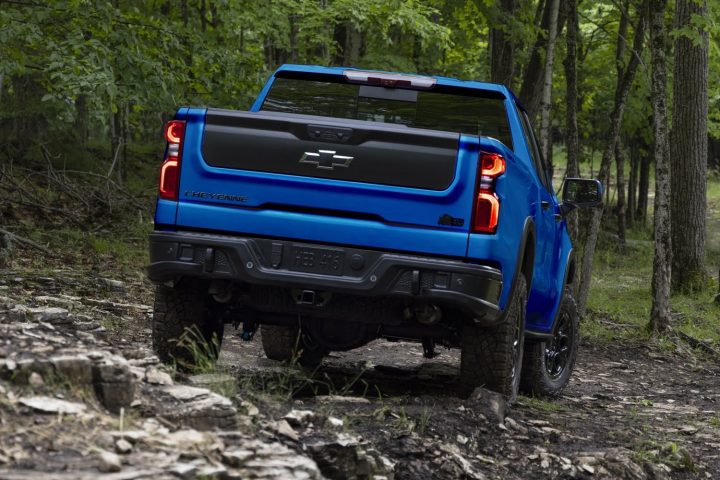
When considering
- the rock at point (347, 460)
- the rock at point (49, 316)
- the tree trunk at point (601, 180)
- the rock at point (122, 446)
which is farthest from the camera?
the tree trunk at point (601, 180)

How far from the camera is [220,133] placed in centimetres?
645

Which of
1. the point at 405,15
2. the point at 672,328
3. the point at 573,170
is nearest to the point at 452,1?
the point at 405,15

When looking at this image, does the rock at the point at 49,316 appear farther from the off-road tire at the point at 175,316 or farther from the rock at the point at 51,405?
the rock at the point at 51,405

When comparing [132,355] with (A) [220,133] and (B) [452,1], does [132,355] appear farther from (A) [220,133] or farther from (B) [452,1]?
(B) [452,1]

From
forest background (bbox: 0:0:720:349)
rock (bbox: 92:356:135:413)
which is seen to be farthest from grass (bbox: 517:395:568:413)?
forest background (bbox: 0:0:720:349)

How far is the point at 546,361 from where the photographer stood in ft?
29.2

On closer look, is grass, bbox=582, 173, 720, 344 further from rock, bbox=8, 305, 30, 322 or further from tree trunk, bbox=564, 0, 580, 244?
rock, bbox=8, 305, 30, 322

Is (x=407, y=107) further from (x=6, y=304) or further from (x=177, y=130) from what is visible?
(x=6, y=304)

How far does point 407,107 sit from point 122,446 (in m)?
3.96

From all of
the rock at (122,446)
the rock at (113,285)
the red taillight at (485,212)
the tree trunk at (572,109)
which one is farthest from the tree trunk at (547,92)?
the rock at (122,446)

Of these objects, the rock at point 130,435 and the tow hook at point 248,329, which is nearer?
Answer: the rock at point 130,435

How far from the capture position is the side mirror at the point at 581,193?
8.68 meters

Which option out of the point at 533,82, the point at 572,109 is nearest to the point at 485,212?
the point at 572,109

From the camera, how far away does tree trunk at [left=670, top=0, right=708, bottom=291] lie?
1745 centimetres
